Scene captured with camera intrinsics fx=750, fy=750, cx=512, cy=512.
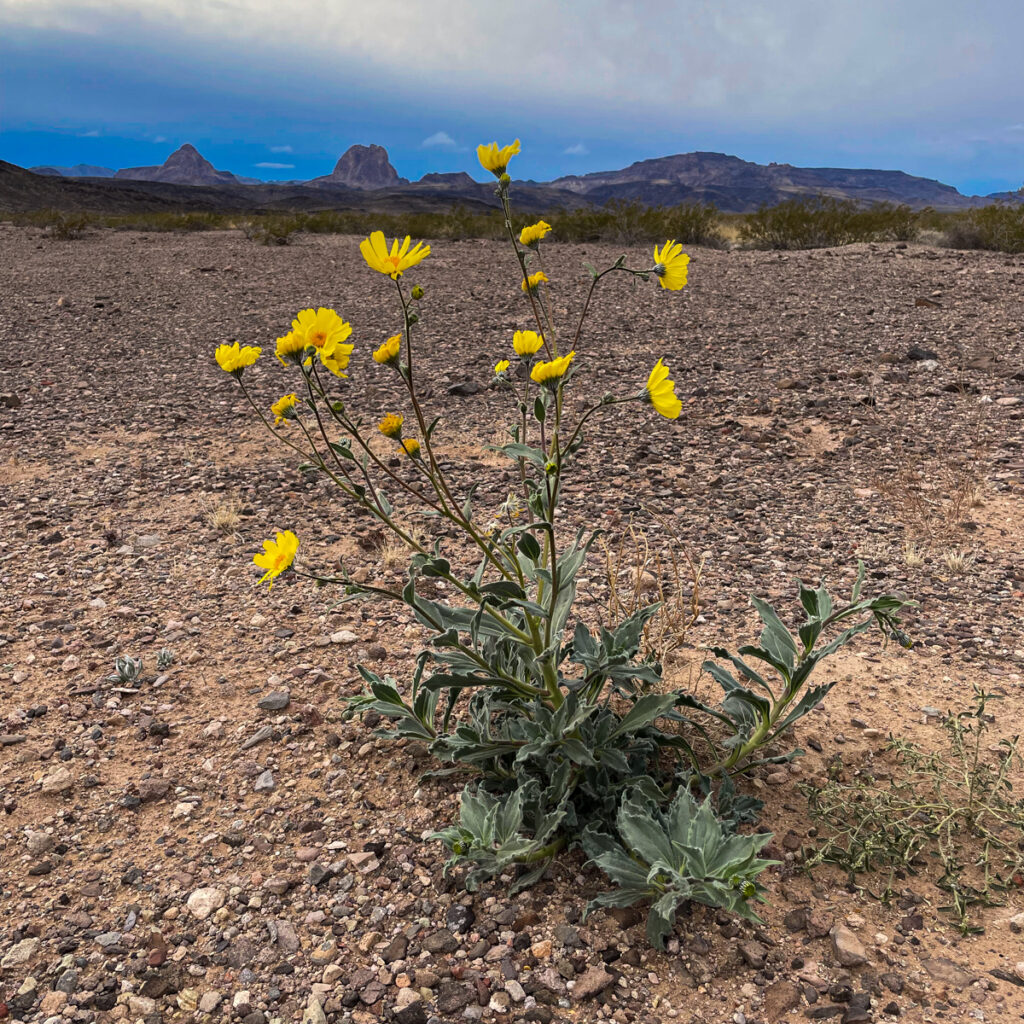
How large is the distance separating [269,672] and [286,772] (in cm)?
59

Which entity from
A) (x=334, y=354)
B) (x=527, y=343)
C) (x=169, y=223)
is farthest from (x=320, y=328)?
(x=169, y=223)

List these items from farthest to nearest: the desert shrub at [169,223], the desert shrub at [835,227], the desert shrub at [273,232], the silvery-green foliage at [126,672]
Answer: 1. the desert shrub at [169,223]
2. the desert shrub at [273,232]
3. the desert shrub at [835,227]
4. the silvery-green foliage at [126,672]

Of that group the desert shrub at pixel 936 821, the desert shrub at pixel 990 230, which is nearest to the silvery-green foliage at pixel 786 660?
the desert shrub at pixel 936 821

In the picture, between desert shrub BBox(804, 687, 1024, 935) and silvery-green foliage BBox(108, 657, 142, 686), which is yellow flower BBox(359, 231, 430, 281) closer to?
desert shrub BBox(804, 687, 1024, 935)

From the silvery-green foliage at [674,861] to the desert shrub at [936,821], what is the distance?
311mm

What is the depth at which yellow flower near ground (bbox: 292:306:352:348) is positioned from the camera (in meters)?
1.68

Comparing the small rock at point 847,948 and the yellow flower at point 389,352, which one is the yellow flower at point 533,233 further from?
the small rock at point 847,948

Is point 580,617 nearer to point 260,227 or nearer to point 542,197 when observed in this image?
point 260,227

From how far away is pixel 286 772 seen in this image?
2.34 meters

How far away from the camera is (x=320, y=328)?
1702 mm

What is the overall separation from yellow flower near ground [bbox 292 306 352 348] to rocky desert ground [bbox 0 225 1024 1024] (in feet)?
4.19

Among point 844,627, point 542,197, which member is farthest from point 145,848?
point 542,197

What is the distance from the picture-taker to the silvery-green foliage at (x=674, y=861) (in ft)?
4.99

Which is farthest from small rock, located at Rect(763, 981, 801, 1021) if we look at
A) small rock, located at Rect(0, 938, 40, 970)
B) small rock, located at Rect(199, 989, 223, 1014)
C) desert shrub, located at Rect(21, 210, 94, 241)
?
desert shrub, located at Rect(21, 210, 94, 241)
